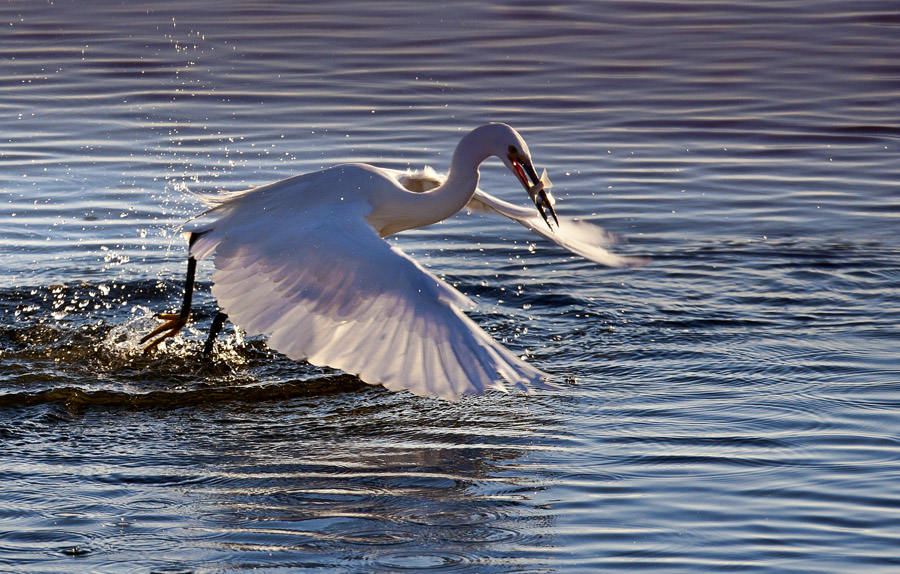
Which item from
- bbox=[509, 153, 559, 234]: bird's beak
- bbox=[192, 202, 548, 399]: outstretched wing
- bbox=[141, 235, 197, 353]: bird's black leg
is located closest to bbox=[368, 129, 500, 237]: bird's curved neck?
bbox=[509, 153, 559, 234]: bird's beak

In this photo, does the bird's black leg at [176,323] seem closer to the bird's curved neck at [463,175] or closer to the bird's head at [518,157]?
the bird's curved neck at [463,175]

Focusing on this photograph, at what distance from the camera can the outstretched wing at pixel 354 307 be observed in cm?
498

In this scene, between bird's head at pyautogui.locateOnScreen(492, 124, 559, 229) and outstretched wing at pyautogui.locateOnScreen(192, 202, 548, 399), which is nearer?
outstretched wing at pyautogui.locateOnScreen(192, 202, 548, 399)

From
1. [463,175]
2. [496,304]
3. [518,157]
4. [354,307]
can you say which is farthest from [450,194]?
[354,307]

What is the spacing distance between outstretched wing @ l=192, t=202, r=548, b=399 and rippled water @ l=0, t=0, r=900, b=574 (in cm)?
44

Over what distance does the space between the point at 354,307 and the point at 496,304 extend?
94.6 inches

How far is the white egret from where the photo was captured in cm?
504

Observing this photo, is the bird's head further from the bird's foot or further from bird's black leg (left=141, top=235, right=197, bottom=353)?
the bird's foot

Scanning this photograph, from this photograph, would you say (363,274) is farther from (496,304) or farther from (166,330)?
(496,304)

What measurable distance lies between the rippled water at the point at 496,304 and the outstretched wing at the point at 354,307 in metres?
0.44

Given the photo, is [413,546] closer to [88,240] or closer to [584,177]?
[88,240]

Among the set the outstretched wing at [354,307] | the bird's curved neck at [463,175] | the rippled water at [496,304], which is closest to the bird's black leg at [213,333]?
the rippled water at [496,304]

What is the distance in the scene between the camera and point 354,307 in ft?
17.6

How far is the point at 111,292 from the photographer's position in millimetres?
7879
